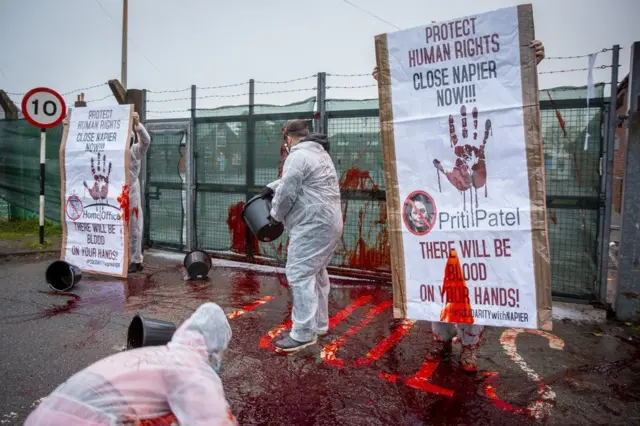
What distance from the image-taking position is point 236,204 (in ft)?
25.8

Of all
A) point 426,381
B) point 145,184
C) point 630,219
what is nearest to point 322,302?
point 426,381

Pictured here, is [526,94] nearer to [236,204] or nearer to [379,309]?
[379,309]

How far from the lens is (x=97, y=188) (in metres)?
6.77

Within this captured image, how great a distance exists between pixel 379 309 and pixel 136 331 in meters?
2.99

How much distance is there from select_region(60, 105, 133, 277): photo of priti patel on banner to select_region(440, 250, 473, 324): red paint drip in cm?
461

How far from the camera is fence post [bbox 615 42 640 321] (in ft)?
16.0

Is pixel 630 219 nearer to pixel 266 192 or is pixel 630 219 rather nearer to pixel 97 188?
pixel 266 192

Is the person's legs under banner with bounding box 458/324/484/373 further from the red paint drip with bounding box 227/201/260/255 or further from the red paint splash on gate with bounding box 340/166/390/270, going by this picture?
the red paint drip with bounding box 227/201/260/255

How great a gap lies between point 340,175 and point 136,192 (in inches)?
115

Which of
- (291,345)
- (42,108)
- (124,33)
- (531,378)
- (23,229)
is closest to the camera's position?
(531,378)

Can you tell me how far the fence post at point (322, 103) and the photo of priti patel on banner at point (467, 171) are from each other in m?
3.07

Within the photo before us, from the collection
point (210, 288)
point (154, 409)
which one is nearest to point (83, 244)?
point (210, 288)

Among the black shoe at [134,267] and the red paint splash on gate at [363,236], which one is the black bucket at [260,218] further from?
the black shoe at [134,267]

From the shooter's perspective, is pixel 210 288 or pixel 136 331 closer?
pixel 136 331
